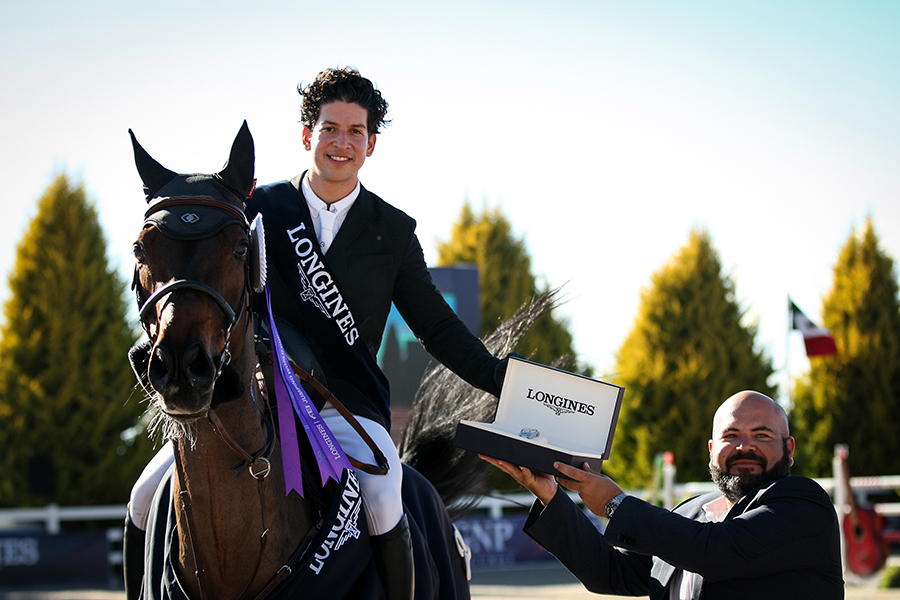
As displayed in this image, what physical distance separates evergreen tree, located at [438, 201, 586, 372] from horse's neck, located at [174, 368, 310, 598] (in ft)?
40.7

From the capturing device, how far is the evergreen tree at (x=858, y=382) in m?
14.6

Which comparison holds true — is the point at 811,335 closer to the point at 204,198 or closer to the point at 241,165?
the point at 241,165

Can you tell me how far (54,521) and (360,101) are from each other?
32.6ft

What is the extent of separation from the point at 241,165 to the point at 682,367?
525 inches

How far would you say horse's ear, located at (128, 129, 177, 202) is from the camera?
2.23m

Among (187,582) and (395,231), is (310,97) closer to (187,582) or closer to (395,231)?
(395,231)

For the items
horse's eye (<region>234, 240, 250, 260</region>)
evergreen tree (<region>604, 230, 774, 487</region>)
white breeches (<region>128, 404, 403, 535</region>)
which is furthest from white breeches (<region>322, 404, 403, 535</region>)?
evergreen tree (<region>604, 230, 774, 487</region>)

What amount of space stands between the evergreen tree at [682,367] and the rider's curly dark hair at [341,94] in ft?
40.3

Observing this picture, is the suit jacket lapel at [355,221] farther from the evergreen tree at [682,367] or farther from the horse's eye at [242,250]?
the evergreen tree at [682,367]

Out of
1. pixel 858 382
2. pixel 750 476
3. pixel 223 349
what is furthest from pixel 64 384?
pixel 858 382

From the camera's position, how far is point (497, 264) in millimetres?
15648

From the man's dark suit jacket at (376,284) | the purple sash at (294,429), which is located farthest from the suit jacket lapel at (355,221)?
the purple sash at (294,429)

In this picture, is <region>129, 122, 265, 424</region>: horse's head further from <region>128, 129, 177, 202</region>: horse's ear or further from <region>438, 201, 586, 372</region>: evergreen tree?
<region>438, 201, 586, 372</region>: evergreen tree

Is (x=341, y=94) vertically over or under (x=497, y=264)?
under
